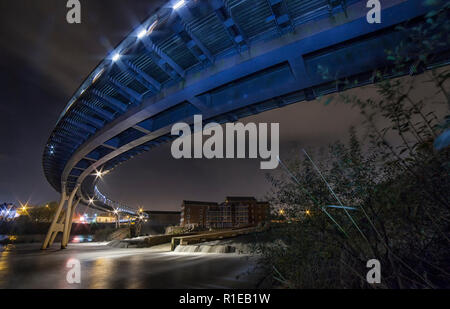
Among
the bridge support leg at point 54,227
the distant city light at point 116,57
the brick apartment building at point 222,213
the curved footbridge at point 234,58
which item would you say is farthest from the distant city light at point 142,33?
the brick apartment building at point 222,213

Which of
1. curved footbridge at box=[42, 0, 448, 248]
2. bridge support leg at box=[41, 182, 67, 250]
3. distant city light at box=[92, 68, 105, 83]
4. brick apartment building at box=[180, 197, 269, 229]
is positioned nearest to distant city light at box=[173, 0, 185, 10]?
curved footbridge at box=[42, 0, 448, 248]

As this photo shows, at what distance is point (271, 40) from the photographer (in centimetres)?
657

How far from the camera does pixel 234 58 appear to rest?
7328mm

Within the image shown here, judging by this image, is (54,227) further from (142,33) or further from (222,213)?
(222,213)

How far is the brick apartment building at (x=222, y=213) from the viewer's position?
88.4 meters

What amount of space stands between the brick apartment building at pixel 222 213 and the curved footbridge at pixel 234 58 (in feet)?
268

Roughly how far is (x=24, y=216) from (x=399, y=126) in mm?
112825

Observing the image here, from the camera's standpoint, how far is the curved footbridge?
5871 millimetres

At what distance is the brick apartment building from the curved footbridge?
81.8 meters

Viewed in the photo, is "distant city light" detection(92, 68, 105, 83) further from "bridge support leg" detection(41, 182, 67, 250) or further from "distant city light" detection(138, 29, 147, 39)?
"bridge support leg" detection(41, 182, 67, 250)

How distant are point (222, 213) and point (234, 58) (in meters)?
90.3

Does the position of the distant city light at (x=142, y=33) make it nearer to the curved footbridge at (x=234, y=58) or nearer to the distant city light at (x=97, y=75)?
the curved footbridge at (x=234, y=58)

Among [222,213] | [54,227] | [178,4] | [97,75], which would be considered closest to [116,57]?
[97,75]
